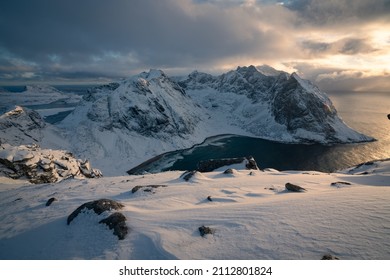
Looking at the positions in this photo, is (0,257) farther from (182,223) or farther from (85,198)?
(182,223)

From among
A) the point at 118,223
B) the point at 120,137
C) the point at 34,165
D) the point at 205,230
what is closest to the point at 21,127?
the point at 120,137

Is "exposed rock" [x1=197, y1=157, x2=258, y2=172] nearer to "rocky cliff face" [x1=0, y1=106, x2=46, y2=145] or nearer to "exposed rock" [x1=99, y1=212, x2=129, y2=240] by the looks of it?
"exposed rock" [x1=99, y1=212, x2=129, y2=240]

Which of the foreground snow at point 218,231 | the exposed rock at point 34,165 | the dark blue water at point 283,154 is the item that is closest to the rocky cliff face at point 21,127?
the dark blue water at point 283,154

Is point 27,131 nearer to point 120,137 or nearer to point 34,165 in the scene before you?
point 120,137

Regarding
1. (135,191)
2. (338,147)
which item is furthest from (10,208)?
(338,147)

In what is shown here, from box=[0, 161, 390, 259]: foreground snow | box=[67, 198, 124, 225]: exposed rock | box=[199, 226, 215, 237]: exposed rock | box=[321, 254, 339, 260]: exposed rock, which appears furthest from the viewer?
box=[67, 198, 124, 225]: exposed rock

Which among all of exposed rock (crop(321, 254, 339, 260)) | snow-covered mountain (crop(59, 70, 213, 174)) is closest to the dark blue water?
snow-covered mountain (crop(59, 70, 213, 174))
